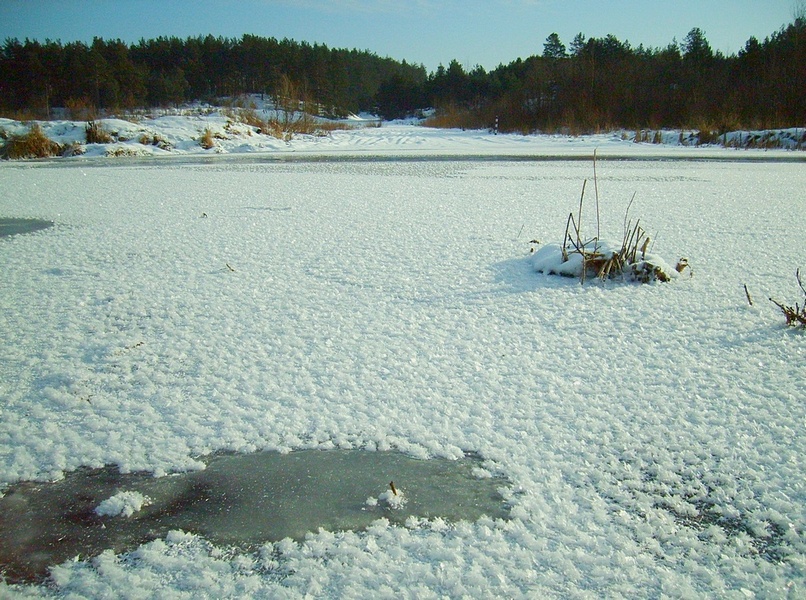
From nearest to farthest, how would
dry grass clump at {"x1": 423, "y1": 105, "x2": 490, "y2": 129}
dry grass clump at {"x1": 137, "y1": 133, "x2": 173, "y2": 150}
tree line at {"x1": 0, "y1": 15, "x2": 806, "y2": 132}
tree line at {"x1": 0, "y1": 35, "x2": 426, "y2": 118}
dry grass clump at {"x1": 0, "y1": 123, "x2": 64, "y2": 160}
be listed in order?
1. dry grass clump at {"x1": 0, "y1": 123, "x2": 64, "y2": 160}
2. dry grass clump at {"x1": 137, "y1": 133, "x2": 173, "y2": 150}
3. tree line at {"x1": 0, "y1": 15, "x2": 806, "y2": 132}
4. dry grass clump at {"x1": 423, "y1": 105, "x2": 490, "y2": 129}
5. tree line at {"x1": 0, "y1": 35, "x2": 426, "y2": 118}

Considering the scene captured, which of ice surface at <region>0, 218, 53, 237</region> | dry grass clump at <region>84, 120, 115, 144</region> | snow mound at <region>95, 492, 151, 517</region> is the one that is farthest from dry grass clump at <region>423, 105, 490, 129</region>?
snow mound at <region>95, 492, 151, 517</region>

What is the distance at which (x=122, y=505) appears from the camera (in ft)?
4.22

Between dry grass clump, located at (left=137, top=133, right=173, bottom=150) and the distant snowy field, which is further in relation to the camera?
dry grass clump, located at (left=137, top=133, right=173, bottom=150)

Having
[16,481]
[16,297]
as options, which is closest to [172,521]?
[16,481]

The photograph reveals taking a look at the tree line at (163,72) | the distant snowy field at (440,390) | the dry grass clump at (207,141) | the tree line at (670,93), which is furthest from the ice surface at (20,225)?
the tree line at (163,72)

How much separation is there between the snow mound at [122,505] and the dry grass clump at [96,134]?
16.4 m

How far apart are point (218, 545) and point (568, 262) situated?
2489 millimetres

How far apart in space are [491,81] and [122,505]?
51.5 meters

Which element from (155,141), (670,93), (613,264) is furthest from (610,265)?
(670,93)

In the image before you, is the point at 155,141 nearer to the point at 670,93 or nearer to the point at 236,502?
the point at 236,502

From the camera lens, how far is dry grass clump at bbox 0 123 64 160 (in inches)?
521

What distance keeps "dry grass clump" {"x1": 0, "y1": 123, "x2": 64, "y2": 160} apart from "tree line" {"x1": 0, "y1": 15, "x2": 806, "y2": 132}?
538 inches

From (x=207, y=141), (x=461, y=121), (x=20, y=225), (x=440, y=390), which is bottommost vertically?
(x=440, y=390)

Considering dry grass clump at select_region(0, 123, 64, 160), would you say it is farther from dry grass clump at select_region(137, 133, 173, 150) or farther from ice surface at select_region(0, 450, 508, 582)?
ice surface at select_region(0, 450, 508, 582)
